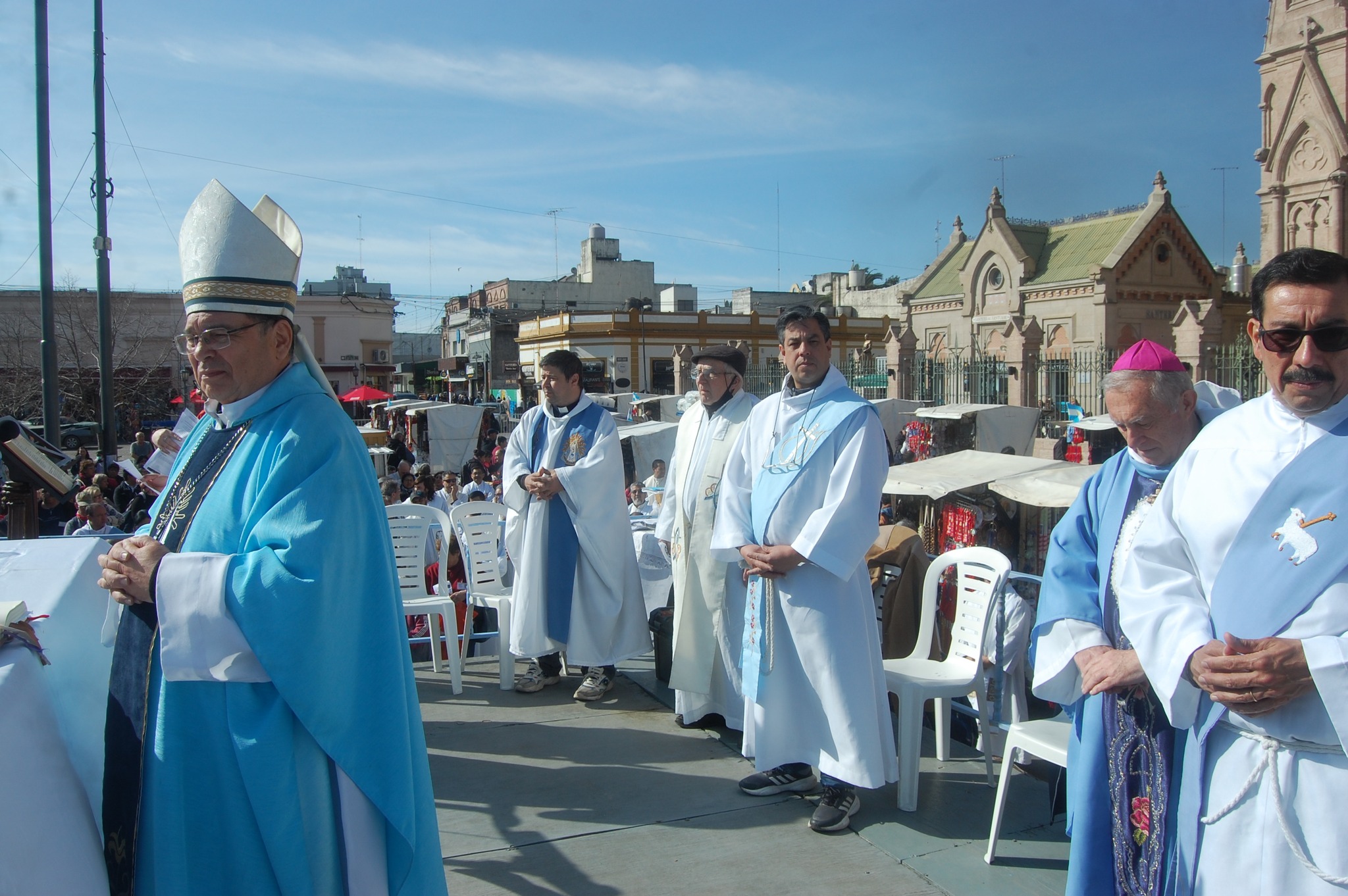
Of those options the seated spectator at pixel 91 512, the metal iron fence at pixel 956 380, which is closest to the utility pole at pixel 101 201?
the seated spectator at pixel 91 512

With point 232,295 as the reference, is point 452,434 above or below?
below

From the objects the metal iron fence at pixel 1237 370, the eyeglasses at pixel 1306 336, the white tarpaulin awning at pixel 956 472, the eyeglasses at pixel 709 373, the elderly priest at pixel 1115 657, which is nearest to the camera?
the eyeglasses at pixel 1306 336

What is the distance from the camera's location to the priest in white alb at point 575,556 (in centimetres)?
540

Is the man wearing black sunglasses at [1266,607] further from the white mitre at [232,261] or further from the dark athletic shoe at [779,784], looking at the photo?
the white mitre at [232,261]

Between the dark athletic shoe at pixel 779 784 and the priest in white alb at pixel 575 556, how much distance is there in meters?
1.57

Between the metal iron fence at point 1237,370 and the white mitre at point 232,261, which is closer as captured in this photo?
the white mitre at point 232,261

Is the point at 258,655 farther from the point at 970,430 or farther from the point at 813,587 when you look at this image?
the point at 970,430

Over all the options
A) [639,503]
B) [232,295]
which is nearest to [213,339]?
[232,295]

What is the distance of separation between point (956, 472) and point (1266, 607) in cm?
716

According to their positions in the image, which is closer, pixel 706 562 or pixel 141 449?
pixel 706 562

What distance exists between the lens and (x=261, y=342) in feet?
7.36

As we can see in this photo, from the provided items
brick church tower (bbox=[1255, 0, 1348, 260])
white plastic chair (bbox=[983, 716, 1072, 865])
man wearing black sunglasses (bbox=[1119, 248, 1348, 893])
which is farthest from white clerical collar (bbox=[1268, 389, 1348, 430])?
brick church tower (bbox=[1255, 0, 1348, 260])

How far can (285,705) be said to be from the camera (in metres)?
2.05

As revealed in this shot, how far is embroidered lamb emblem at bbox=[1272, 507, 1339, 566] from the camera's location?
1.86 meters
